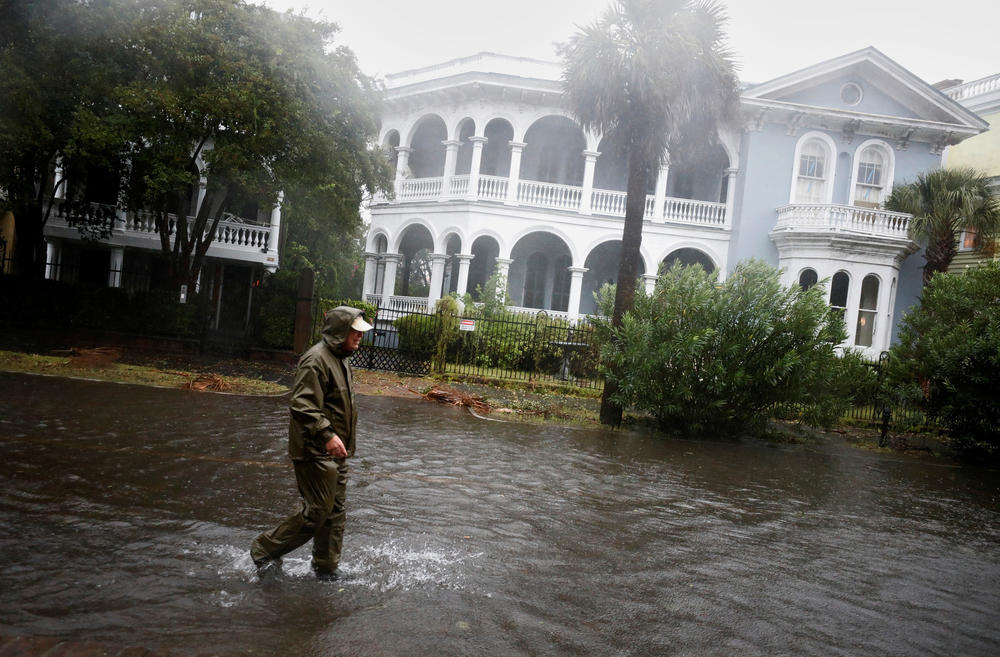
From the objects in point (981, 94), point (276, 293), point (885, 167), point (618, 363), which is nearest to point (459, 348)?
point (276, 293)

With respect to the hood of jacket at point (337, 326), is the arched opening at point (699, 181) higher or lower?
higher

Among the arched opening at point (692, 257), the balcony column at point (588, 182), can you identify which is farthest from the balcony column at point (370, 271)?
the arched opening at point (692, 257)

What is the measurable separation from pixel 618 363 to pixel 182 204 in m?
11.8

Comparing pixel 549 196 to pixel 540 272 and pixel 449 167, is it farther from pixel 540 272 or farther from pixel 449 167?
pixel 449 167

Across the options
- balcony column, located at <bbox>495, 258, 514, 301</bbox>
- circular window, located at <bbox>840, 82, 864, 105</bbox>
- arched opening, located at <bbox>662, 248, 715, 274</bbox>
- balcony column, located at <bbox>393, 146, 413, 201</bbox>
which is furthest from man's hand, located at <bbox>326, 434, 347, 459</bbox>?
circular window, located at <bbox>840, 82, 864, 105</bbox>

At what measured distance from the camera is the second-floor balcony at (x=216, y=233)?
72.6 ft

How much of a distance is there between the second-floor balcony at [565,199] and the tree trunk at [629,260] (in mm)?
10595

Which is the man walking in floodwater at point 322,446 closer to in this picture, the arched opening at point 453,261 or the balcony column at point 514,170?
the balcony column at point 514,170

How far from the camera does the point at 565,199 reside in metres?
23.8

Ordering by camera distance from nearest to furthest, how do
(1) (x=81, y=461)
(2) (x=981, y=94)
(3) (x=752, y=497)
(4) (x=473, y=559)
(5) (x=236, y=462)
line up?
(4) (x=473, y=559) → (1) (x=81, y=461) → (5) (x=236, y=462) → (3) (x=752, y=497) → (2) (x=981, y=94)

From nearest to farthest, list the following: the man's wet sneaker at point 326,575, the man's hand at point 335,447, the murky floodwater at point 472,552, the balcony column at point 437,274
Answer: the murky floodwater at point 472,552, the man's hand at point 335,447, the man's wet sneaker at point 326,575, the balcony column at point 437,274

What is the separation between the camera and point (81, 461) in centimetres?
664

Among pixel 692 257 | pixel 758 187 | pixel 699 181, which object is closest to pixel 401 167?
pixel 699 181

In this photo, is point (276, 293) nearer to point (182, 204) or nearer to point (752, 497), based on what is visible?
point (182, 204)
